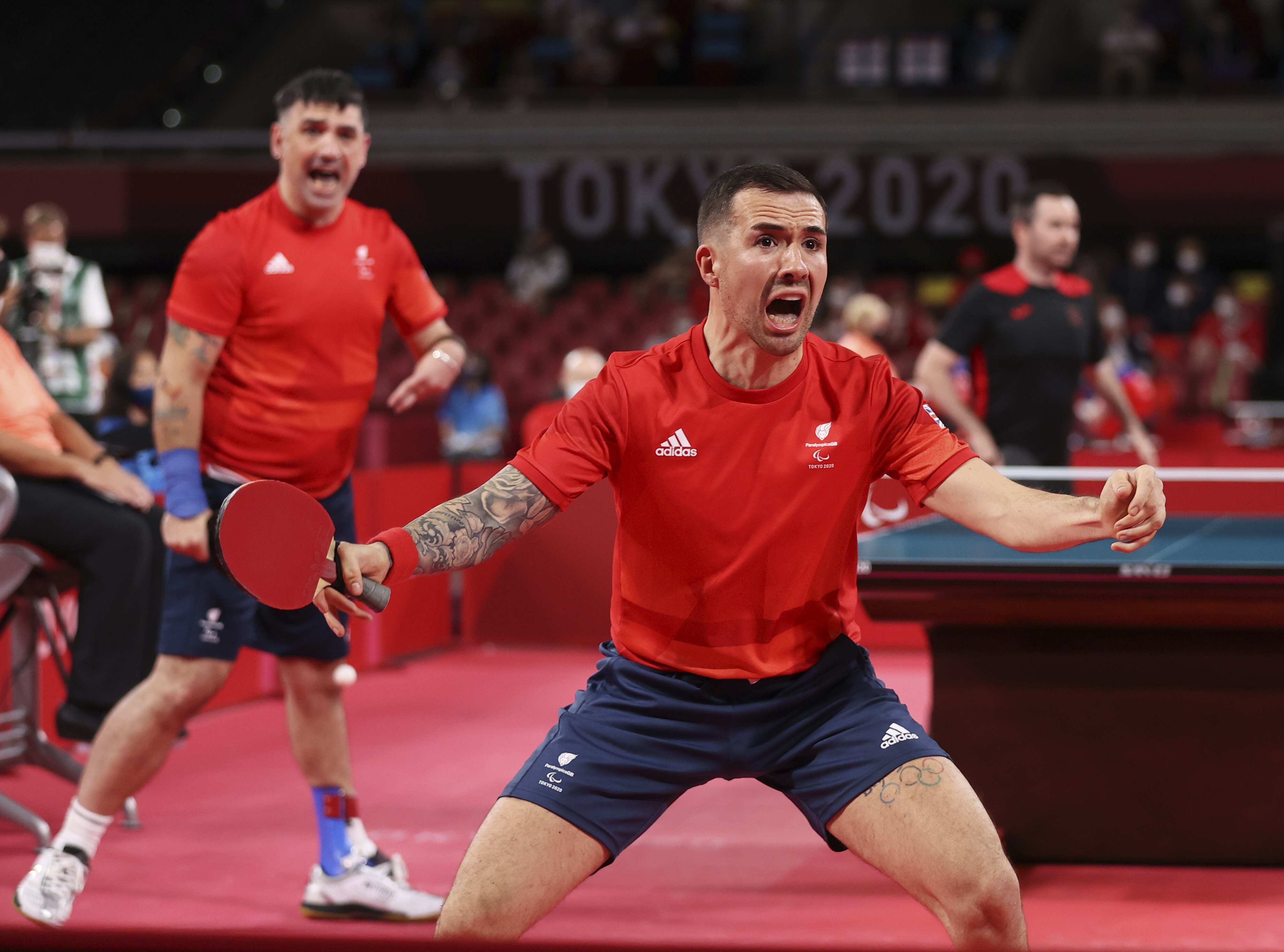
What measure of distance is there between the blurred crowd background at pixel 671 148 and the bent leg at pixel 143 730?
29.0 feet

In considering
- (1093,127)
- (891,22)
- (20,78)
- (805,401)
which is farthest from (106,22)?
(805,401)

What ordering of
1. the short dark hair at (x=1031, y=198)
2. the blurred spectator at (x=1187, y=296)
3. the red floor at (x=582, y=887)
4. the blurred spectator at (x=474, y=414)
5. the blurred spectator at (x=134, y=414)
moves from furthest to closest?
the blurred spectator at (x=1187, y=296) → the blurred spectator at (x=474, y=414) → the blurred spectator at (x=134, y=414) → the short dark hair at (x=1031, y=198) → the red floor at (x=582, y=887)

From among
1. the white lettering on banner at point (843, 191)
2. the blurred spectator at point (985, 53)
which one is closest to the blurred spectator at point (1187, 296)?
the blurred spectator at point (985, 53)

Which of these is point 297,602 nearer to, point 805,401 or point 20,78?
point 805,401

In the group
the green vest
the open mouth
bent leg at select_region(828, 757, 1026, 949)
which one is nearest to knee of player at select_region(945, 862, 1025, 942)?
bent leg at select_region(828, 757, 1026, 949)

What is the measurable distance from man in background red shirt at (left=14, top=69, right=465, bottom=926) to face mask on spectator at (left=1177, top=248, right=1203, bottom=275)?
10.7 meters

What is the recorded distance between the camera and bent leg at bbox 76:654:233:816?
12.0 ft

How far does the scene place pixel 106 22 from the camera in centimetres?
1579

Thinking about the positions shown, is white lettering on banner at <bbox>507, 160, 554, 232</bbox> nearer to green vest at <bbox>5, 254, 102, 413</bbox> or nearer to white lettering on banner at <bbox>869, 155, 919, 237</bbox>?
white lettering on banner at <bbox>869, 155, 919, 237</bbox>

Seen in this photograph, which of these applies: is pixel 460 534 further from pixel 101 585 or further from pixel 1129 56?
pixel 1129 56

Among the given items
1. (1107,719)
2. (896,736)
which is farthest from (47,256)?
(896,736)

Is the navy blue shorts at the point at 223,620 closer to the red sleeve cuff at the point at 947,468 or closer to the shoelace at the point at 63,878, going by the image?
the shoelace at the point at 63,878

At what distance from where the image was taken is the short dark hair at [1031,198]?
17.2ft

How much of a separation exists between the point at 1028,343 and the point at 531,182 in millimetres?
9603
